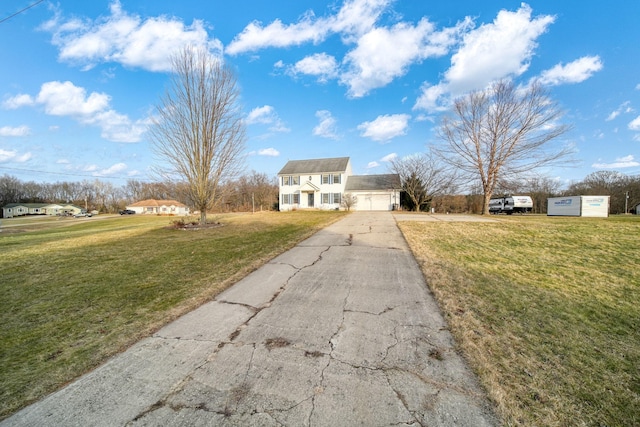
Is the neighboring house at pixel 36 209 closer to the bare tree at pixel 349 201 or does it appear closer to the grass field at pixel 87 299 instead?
the bare tree at pixel 349 201

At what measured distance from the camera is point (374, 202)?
31516 mm

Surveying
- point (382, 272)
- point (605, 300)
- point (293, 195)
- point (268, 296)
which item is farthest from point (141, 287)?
point (293, 195)

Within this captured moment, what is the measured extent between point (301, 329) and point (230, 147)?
12983 mm

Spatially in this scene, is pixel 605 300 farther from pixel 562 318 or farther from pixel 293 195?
pixel 293 195

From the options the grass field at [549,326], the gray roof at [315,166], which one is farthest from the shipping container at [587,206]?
the gray roof at [315,166]

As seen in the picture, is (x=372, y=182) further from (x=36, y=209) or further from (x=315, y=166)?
(x=36, y=209)

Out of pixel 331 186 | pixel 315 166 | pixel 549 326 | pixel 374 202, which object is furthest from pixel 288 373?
pixel 315 166

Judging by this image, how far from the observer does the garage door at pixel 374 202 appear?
A: 31141 millimetres

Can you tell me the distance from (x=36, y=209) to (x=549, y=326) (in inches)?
4046

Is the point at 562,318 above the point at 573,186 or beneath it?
beneath

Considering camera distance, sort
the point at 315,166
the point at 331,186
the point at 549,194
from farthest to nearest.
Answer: the point at 549,194 < the point at 315,166 < the point at 331,186

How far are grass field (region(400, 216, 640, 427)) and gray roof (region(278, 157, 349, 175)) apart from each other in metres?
26.9

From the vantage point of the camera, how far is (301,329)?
296 centimetres

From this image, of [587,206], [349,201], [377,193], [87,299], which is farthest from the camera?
[377,193]
